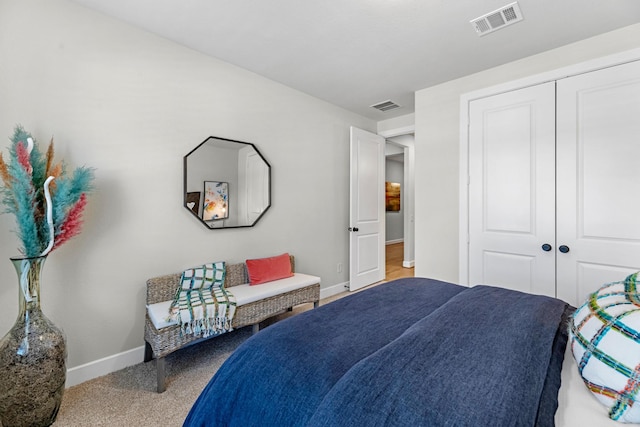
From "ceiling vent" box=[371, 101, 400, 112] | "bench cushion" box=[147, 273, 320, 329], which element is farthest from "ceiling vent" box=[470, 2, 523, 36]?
"bench cushion" box=[147, 273, 320, 329]

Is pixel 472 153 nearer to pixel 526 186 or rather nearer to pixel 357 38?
pixel 526 186

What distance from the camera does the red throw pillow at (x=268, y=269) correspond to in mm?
2711

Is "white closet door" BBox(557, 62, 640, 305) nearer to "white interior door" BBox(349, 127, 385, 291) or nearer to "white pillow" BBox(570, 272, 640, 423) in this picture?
Answer: "white pillow" BBox(570, 272, 640, 423)

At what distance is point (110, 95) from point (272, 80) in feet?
5.08

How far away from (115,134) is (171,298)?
1288mm

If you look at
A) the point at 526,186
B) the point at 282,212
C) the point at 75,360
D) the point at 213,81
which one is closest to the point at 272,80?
the point at 213,81

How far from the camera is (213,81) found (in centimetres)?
264

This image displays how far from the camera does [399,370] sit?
86cm

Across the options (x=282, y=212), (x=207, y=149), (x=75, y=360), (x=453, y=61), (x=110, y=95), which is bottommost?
(x=75, y=360)

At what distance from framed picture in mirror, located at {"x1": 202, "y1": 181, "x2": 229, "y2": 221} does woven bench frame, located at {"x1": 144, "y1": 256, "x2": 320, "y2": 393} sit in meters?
0.49

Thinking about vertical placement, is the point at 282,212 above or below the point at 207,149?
below

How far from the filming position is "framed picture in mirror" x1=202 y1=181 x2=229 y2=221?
8.48 ft

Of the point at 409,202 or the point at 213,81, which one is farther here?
the point at 409,202

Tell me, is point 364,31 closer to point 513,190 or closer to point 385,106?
point 385,106
